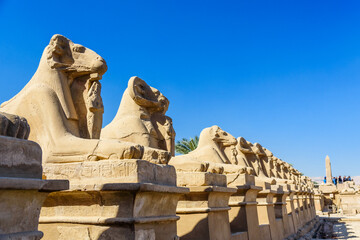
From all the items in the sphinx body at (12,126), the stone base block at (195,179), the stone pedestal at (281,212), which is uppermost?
the sphinx body at (12,126)

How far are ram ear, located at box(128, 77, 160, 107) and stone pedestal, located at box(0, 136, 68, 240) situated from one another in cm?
327

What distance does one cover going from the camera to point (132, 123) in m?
5.29

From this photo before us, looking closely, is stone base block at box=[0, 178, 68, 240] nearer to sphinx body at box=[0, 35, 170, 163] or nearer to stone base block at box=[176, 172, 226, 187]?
sphinx body at box=[0, 35, 170, 163]

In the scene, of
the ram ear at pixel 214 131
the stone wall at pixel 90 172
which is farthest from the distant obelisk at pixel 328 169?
the stone wall at pixel 90 172

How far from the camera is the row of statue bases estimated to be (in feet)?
7.00

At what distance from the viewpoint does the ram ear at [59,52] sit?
400cm

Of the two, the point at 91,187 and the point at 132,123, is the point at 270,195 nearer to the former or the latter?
the point at 132,123

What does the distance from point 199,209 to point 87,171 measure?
169 cm

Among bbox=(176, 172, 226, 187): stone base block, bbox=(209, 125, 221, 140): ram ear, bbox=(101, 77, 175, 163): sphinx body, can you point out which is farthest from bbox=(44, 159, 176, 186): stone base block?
bbox=(209, 125, 221, 140): ram ear

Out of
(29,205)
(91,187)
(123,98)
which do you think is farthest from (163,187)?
(123,98)

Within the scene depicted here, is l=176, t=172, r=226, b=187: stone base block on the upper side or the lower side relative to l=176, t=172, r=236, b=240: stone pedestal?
upper

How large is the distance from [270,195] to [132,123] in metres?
3.93

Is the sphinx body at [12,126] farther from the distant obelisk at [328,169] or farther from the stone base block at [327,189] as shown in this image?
the distant obelisk at [328,169]

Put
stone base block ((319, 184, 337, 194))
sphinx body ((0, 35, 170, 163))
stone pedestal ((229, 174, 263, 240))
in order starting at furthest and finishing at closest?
1. stone base block ((319, 184, 337, 194))
2. stone pedestal ((229, 174, 263, 240))
3. sphinx body ((0, 35, 170, 163))
